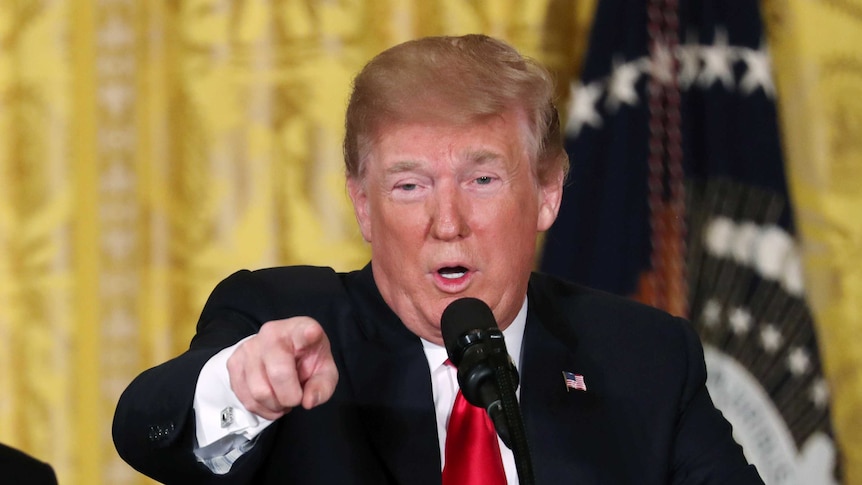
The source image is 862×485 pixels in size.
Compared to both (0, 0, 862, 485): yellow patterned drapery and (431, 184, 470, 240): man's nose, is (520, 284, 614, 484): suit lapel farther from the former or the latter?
(0, 0, 862, 485): yellow patterned drapery

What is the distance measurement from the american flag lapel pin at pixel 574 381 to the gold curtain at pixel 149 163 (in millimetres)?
1290

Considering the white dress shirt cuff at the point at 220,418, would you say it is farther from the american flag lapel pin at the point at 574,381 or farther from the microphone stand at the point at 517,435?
the american flag lapel pin at the point at 574,381

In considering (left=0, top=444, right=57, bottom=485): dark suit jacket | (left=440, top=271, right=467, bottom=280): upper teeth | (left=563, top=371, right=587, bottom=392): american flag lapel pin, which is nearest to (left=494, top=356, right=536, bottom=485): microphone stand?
(left=440, top=271, right=467, bottom=280): upper teeth

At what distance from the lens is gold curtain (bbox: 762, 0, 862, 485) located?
10.7 ft

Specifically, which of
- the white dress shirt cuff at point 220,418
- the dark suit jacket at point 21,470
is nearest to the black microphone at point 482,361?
the white dress shirt cuff at point 220,418

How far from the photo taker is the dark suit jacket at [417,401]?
5.83 feet

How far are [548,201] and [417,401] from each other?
48cm

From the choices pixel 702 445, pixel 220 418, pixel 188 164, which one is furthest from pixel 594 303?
pixel 188 164

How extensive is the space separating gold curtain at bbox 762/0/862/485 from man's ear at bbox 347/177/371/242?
5.19 ft

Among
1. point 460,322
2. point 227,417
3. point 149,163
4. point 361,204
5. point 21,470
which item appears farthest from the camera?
point 149,163

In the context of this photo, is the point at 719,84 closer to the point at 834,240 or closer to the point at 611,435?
the point at 834,240

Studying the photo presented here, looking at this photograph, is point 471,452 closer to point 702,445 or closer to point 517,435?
point 702,445

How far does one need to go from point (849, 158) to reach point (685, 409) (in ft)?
4.62

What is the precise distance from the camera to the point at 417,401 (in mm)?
1988
